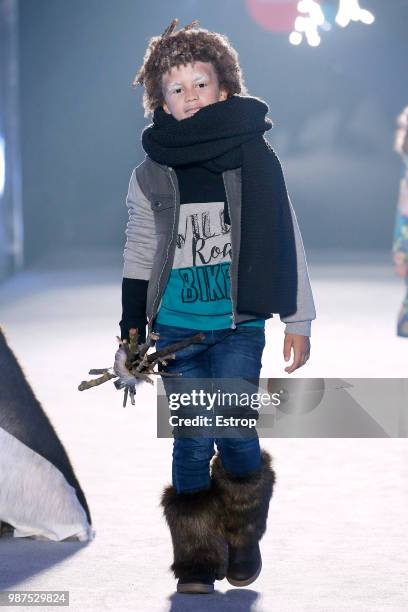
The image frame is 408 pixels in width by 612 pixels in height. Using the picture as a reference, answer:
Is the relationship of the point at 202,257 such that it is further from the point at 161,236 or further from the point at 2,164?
the point at 2,164

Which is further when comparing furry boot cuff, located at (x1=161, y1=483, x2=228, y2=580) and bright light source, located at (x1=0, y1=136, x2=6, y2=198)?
bright light source, located at (x1=0, y1=136, x2=6, y2=198)

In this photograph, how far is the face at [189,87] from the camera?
3.23m

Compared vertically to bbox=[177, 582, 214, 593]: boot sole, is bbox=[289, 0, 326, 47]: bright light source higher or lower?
higher

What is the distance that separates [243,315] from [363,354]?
16.3ft

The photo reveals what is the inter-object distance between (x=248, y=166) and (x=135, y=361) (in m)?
0.55

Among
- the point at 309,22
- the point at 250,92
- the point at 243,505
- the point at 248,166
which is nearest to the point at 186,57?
the point at 248,166

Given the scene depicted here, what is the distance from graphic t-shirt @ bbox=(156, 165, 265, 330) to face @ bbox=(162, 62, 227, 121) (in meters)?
0.16

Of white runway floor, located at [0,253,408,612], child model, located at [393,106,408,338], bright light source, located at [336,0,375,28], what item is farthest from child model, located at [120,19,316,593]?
bright light source, located at [336,0,375,28]

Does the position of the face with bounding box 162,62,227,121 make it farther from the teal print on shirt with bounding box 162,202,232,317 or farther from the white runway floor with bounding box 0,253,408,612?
the white runway floor with bounding box 0,253,408,612

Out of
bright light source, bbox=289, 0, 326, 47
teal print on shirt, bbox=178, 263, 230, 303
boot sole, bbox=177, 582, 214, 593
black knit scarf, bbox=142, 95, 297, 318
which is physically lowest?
boot sole, bbox=177, 582, 214, 593

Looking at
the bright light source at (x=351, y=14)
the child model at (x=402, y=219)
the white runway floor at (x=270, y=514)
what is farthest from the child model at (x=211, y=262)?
the bright light source at (x=351, y=14)

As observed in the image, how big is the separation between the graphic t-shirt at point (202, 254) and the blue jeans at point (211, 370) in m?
0.03

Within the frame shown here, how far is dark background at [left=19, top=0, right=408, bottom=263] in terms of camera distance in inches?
749

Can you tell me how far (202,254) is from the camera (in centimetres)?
323
